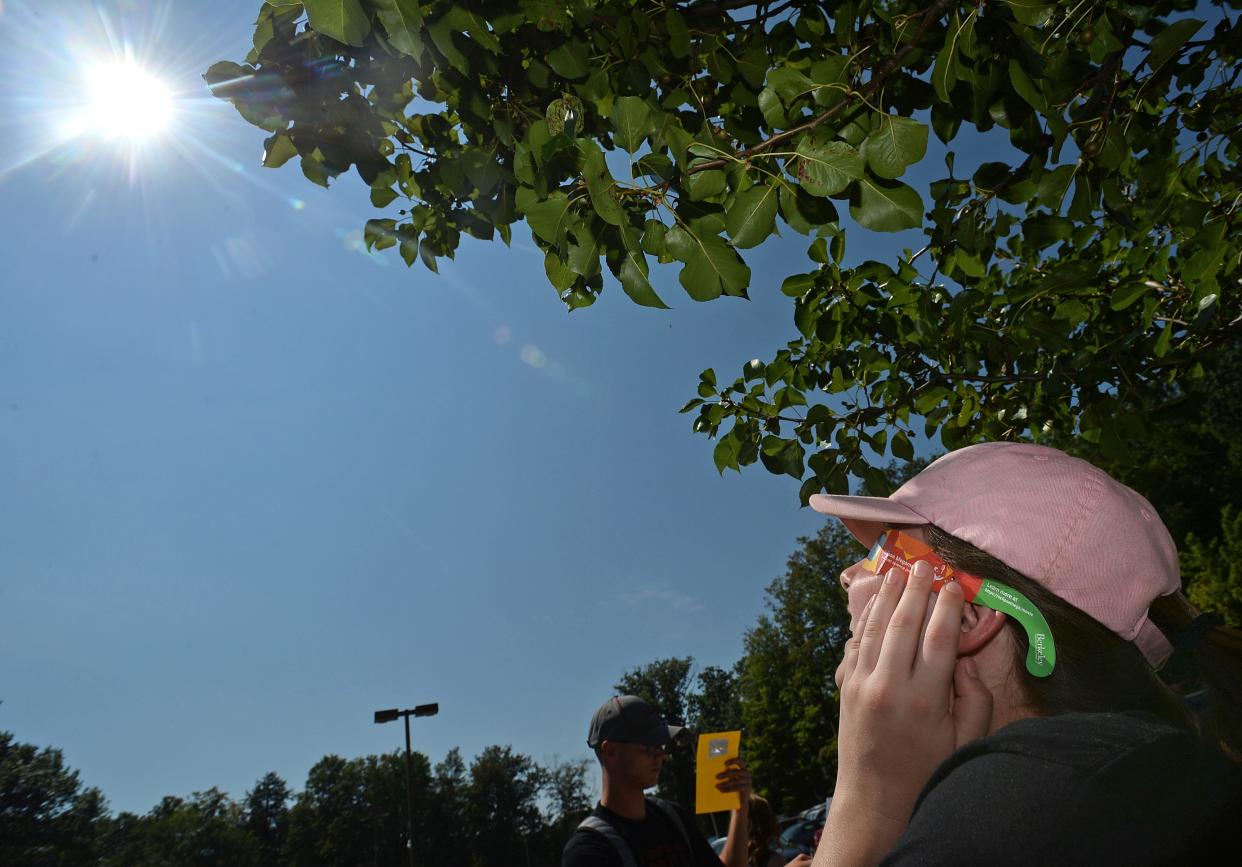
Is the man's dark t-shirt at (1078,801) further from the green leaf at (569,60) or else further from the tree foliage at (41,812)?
the tree foliage at (41,812)

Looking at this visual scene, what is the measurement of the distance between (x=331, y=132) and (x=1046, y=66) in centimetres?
261

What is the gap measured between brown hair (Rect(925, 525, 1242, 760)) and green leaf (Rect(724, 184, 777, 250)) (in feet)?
3.39

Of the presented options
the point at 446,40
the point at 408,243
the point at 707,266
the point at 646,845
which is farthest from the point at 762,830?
the point at 446,40

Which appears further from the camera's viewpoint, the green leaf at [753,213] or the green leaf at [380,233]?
the green leaf at [380,233]

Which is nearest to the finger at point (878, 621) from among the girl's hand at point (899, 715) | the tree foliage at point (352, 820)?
the girl's hand at point (899, 715)

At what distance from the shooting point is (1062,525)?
132cm

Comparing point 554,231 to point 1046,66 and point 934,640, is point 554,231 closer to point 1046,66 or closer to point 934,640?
point 934,640

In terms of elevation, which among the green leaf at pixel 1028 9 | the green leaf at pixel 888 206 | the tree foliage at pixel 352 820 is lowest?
the green leaf at pixel 888 206

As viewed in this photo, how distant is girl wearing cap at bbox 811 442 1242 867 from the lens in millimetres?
951

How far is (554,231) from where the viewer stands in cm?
215

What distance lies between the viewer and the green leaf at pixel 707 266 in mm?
2080

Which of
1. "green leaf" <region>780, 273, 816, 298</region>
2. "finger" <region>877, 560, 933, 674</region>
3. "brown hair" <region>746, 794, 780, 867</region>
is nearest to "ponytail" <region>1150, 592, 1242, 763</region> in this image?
"finger" <region>877, 560, 933, 674</region>

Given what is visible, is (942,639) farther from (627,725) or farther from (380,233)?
(627,725)

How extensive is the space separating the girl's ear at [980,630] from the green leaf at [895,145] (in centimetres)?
115
